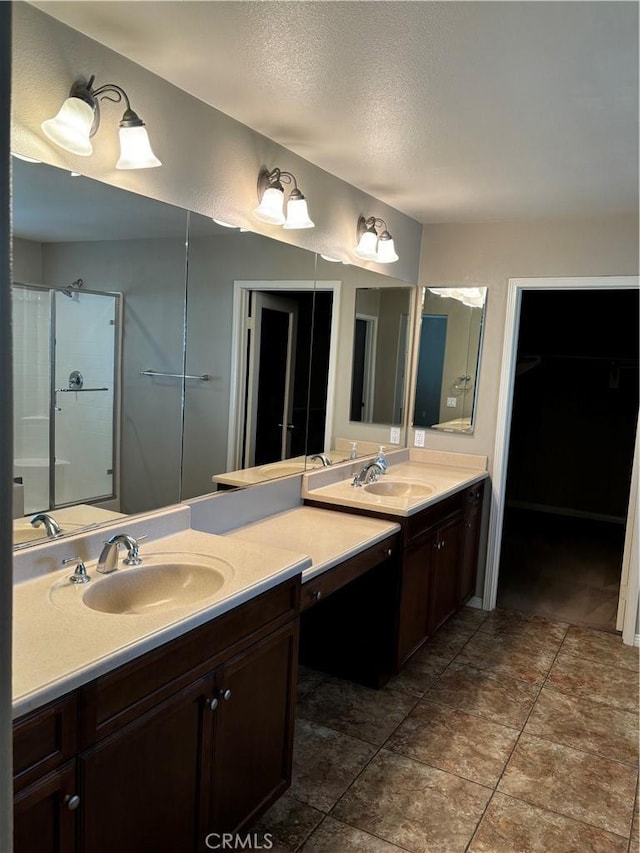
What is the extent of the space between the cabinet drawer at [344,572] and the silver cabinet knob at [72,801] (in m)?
0.89

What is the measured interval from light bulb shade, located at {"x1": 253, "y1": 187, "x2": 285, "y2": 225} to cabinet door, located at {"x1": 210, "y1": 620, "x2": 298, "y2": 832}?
5.03 feet

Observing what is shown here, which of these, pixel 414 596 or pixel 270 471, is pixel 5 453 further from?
pixel 414 596

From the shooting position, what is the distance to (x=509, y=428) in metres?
3.82

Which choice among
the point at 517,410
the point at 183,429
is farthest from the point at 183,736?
the point at 517,410

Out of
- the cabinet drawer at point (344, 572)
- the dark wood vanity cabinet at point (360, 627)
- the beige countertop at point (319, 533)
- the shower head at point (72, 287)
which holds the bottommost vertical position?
the dark wood vanity cabinet at point (360, 627)

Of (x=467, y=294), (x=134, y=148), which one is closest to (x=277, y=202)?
(x=134, y=148)

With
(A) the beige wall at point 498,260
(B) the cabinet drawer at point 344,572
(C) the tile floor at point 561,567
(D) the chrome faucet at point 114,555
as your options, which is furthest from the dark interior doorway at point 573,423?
(D) the chrome faucet at point 114,555

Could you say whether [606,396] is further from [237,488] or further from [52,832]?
A: [52,832]

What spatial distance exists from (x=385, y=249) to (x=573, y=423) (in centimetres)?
394

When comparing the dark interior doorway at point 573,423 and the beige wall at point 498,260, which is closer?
the beige wall at point 498,260

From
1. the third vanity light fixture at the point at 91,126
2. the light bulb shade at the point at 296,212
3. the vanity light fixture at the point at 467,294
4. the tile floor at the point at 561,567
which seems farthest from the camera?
the tile floor at the point at 561,567

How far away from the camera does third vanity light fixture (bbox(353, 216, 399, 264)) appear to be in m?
3.26

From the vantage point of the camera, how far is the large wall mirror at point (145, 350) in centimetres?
175

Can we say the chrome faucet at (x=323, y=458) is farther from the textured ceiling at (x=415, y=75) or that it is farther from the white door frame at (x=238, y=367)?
the textured ceiling at (x=415, y=75)
